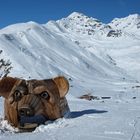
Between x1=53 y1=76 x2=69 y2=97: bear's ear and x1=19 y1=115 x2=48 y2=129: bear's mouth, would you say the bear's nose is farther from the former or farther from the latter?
x1=53 y1=76 x2=69 y2=97: bear's ear

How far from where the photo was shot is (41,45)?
101 m

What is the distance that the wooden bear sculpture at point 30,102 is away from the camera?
9.98 m

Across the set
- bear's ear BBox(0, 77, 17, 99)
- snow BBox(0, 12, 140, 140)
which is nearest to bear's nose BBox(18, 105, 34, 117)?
snow BBox(0, 12, 140, 140)

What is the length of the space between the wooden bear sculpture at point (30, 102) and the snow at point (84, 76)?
0.26m

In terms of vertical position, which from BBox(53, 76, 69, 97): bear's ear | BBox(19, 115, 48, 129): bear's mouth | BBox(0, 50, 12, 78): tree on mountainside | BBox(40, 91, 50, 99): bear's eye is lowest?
BBox(19, 115, 48, 129): bear's mouth

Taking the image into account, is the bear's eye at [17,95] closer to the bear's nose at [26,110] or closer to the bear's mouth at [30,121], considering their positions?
the bear's nose at [26,110]

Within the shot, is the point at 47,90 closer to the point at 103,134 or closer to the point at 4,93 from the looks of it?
the point at 4,93

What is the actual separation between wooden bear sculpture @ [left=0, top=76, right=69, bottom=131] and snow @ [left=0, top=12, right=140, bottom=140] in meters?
0.26

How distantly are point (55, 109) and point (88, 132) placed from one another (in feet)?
7.30

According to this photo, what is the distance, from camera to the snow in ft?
28.3

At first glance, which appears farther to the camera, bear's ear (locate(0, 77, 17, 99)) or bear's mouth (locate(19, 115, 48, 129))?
bear's ear (locate(0, 77, 17, 99))

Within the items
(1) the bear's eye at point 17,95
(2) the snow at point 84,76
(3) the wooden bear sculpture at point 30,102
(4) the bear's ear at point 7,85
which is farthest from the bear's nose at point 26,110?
(4) the bear's ear at point 7,85

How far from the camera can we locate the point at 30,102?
394 inches

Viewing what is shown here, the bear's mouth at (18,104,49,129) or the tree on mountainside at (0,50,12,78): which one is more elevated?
the tree on mountainside at (0,50,12,78)
